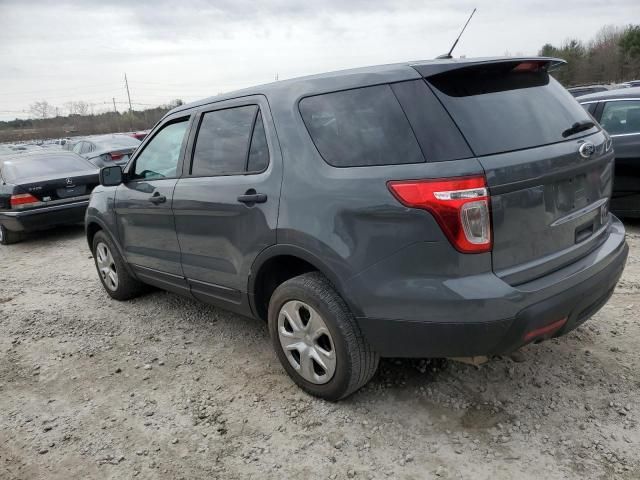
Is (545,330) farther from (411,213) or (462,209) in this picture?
(411,213)

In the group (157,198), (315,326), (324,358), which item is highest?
(157,198)

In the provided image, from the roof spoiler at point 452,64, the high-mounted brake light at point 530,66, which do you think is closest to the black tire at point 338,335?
the roof spoiler at point 452,64

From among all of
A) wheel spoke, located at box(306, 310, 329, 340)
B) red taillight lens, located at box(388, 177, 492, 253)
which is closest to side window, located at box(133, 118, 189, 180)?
wheel spoke, located at box(306, 310, 329, 340)

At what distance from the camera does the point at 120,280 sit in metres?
4.82

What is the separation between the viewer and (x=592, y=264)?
260 cm

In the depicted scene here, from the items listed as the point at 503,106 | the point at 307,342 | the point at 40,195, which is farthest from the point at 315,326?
the point at 40,195

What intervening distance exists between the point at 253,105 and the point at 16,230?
6.43 meters

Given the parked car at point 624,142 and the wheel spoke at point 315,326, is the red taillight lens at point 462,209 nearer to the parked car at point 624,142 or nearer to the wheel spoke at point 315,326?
the wheel spoke at point 315,326

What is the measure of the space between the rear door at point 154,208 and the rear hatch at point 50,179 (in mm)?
4229

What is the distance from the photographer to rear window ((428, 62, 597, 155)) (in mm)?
2359

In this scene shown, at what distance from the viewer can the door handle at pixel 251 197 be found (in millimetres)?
2965

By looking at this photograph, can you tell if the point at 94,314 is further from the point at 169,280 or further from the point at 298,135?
the point at 298,135

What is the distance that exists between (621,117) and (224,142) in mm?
4969

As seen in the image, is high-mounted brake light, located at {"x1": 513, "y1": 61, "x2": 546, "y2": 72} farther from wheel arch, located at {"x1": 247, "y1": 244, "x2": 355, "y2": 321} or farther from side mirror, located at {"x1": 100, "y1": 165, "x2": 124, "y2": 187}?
side mirror, located at {"x1": 100, "y1": 165, "x2": 124, "y2": 187}
